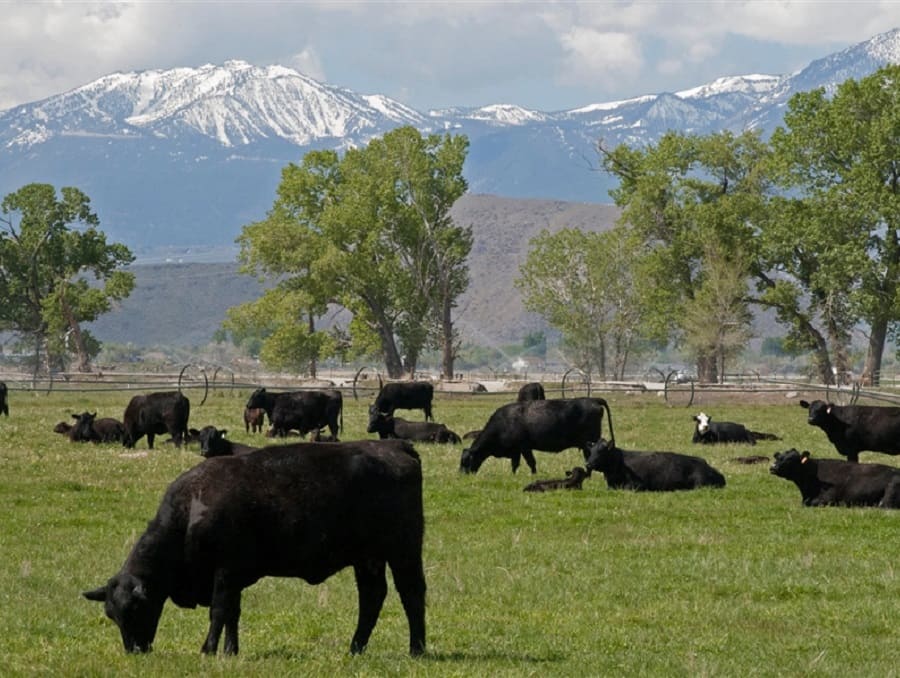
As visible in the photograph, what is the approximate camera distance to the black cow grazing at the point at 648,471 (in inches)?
960

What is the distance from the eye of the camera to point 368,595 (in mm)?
11609

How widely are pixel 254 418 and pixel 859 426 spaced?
54.9 feet

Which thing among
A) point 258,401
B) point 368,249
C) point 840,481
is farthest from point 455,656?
point 368,249

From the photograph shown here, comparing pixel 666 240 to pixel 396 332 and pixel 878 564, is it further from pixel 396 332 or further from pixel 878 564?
pixel 878 564

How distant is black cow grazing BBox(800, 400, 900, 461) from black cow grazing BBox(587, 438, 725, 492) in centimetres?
361

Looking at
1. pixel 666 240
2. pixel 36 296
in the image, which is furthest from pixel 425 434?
pixel 36 296

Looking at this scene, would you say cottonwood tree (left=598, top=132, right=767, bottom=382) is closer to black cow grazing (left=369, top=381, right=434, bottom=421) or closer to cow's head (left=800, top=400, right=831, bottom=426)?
black cow grazing (left=369, top=381, right=434, bottom=421)

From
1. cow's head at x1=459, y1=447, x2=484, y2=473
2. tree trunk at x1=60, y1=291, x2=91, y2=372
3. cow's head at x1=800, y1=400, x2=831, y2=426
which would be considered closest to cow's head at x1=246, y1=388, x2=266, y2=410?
cow's head at x1=459, y1=447, x2=484, y2=473

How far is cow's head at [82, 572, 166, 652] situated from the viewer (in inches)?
443

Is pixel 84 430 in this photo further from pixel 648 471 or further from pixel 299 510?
pixel 299 510

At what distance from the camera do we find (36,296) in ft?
303

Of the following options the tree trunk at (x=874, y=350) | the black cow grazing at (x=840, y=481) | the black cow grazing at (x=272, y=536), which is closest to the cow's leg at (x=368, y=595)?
the black cow grazing at (x=272, y=536)

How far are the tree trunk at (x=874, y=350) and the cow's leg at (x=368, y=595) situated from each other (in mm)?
63254

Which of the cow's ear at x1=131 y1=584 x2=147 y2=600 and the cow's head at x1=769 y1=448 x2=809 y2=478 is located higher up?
the cow's head at x1=769 y1=448 x2=809 y2=478
